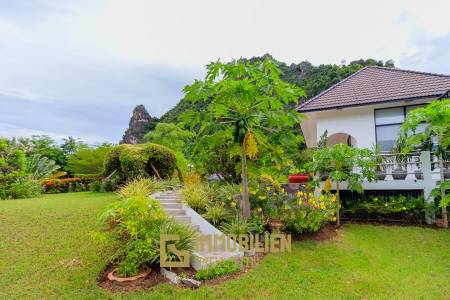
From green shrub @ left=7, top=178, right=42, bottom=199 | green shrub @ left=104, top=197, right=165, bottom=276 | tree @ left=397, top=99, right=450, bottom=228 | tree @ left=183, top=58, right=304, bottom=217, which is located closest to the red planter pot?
tree @ left=183, top=58, right=304, bottom=217

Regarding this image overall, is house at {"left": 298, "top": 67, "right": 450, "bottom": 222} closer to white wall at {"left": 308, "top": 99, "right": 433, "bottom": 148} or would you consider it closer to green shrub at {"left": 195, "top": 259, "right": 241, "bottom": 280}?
white wall at {"left": 308, "top": 99, "right": 433, "bottom": 148}

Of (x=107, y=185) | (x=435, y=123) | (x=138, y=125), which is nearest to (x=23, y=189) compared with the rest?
(x=107, y=185)

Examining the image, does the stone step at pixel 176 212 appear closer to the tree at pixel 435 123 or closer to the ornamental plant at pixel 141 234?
the ornamental plant at pixel 141 234

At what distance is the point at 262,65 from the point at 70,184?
15.3 metres

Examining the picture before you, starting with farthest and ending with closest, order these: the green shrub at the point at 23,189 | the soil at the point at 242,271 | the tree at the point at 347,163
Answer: the green shrub at the point at 23,189, the tree at the point at 347,163, the soil at the point at 242,271

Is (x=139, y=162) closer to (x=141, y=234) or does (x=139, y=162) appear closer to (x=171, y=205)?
(x=171, y=205)

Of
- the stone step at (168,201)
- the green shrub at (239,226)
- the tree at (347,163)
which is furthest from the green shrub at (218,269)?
the tree at (347,163)

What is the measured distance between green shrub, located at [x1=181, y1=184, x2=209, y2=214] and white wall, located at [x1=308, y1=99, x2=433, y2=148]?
6933mm

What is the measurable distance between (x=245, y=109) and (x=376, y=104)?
6980 millimetres

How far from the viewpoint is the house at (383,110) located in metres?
8.68

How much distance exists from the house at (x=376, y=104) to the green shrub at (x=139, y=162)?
641 cm

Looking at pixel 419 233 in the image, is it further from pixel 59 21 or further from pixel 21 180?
pixel 21 180

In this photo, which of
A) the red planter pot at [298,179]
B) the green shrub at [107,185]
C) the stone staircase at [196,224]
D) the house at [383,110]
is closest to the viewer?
the stone staircase at [196,224]

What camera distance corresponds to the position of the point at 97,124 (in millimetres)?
16328
